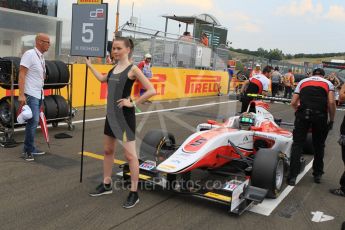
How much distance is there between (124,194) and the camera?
16.0 feet

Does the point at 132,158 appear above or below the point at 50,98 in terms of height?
below

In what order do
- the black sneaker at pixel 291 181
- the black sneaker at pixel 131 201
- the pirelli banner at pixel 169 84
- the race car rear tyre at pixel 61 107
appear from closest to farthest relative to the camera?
the black sneaker at pixel 131 201
the black sneaker at pixel 291 181
the race car rear tyre at pixel 61 107
the pirelli banner at pixel 169 84

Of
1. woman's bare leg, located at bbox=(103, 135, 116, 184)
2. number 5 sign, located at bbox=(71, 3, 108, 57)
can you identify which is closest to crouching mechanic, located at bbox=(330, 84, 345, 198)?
woman's bare leg, located at bbox=(103, 135, 116, 184)

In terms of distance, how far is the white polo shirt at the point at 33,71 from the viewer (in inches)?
235

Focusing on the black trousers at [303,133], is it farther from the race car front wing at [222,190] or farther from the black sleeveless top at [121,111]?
the black sleeveless top at [121,111]

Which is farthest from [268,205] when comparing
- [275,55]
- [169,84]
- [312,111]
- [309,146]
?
[275,55]

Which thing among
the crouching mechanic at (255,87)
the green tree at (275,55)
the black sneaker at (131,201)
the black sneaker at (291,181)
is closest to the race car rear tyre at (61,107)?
the crouching mechanic at (255,87)

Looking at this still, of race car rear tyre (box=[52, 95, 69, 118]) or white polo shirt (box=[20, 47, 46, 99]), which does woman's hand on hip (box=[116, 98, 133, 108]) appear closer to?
white polo shirt (box=[20, 47, 46, 99])

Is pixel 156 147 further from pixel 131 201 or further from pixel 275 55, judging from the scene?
pixel 275 55

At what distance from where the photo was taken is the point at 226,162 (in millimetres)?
5484

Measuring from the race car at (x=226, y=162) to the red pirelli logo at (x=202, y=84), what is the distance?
11601 millimetres

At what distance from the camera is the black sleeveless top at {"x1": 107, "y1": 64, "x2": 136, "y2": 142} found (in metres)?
4.35

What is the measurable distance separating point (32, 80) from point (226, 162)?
314 cm

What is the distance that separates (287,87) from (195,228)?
17.9 meters
